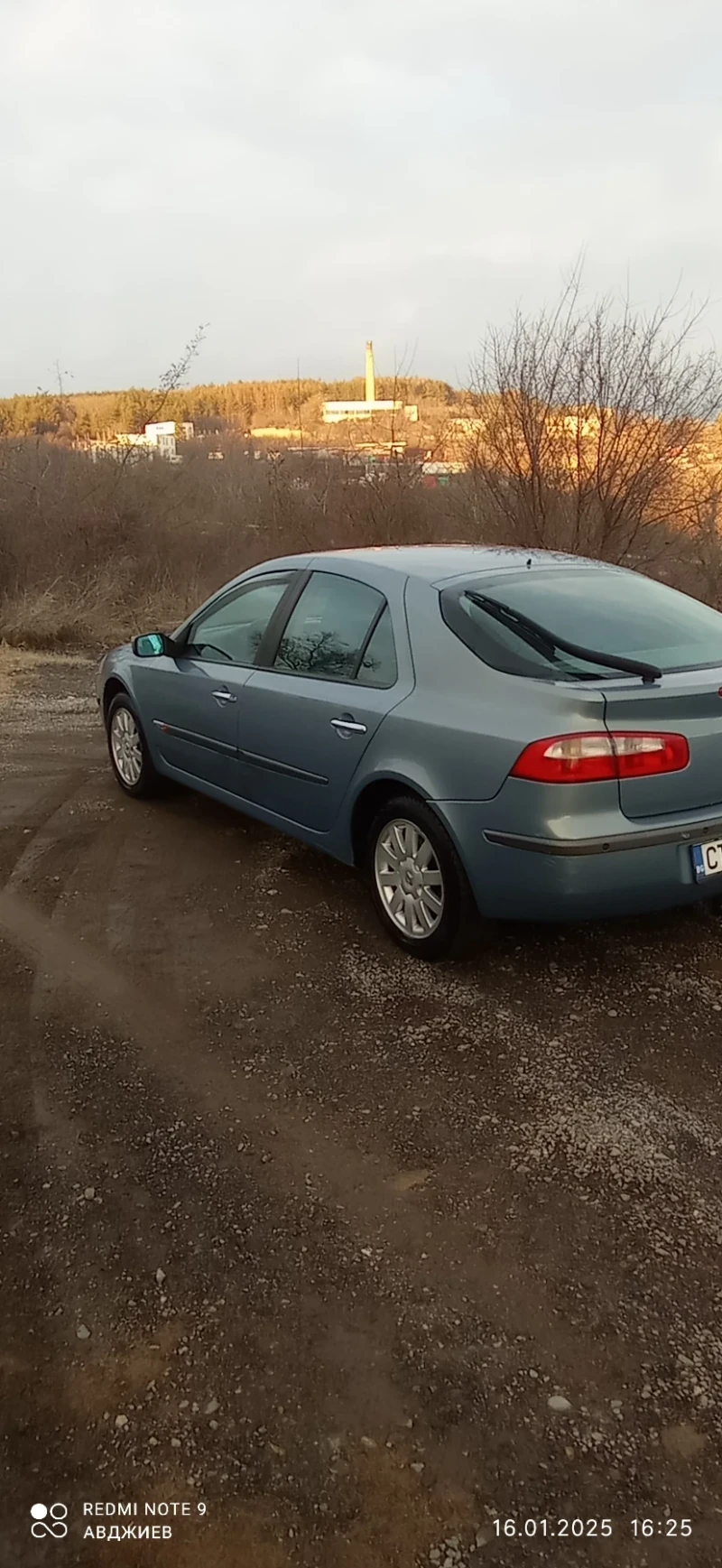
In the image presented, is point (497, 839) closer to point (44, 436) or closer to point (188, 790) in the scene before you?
point (188, 790)

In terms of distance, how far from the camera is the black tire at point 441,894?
383 centimetres

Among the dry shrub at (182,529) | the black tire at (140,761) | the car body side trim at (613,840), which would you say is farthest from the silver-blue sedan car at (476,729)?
the dry shrub at (182,529)

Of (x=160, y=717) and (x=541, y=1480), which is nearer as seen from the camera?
(x=541, y=1480)

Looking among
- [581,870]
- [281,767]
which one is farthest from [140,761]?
[581,870]

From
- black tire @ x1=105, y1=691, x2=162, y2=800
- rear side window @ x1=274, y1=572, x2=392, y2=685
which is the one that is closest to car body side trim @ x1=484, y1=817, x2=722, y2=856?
rear side window @ x1=274, y1=572, x2=392, y2=685

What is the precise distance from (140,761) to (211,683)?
44.5 inches

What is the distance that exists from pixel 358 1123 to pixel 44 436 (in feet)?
53.5

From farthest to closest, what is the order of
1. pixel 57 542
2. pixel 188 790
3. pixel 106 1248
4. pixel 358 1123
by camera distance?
1. pixel 57 542
2. pixel 188 790
3. pixel 358 1123
4. pixel 106 1248

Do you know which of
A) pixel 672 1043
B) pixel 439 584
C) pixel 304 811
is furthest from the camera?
pixel 304 811

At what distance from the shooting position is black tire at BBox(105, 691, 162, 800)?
243 inches

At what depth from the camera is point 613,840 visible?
11.4ft

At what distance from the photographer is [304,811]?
464 cm

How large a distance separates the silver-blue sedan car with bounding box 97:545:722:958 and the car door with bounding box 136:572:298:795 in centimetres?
2

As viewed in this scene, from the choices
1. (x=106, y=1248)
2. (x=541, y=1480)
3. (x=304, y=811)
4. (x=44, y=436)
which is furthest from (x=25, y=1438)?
(x=44, y=436)
